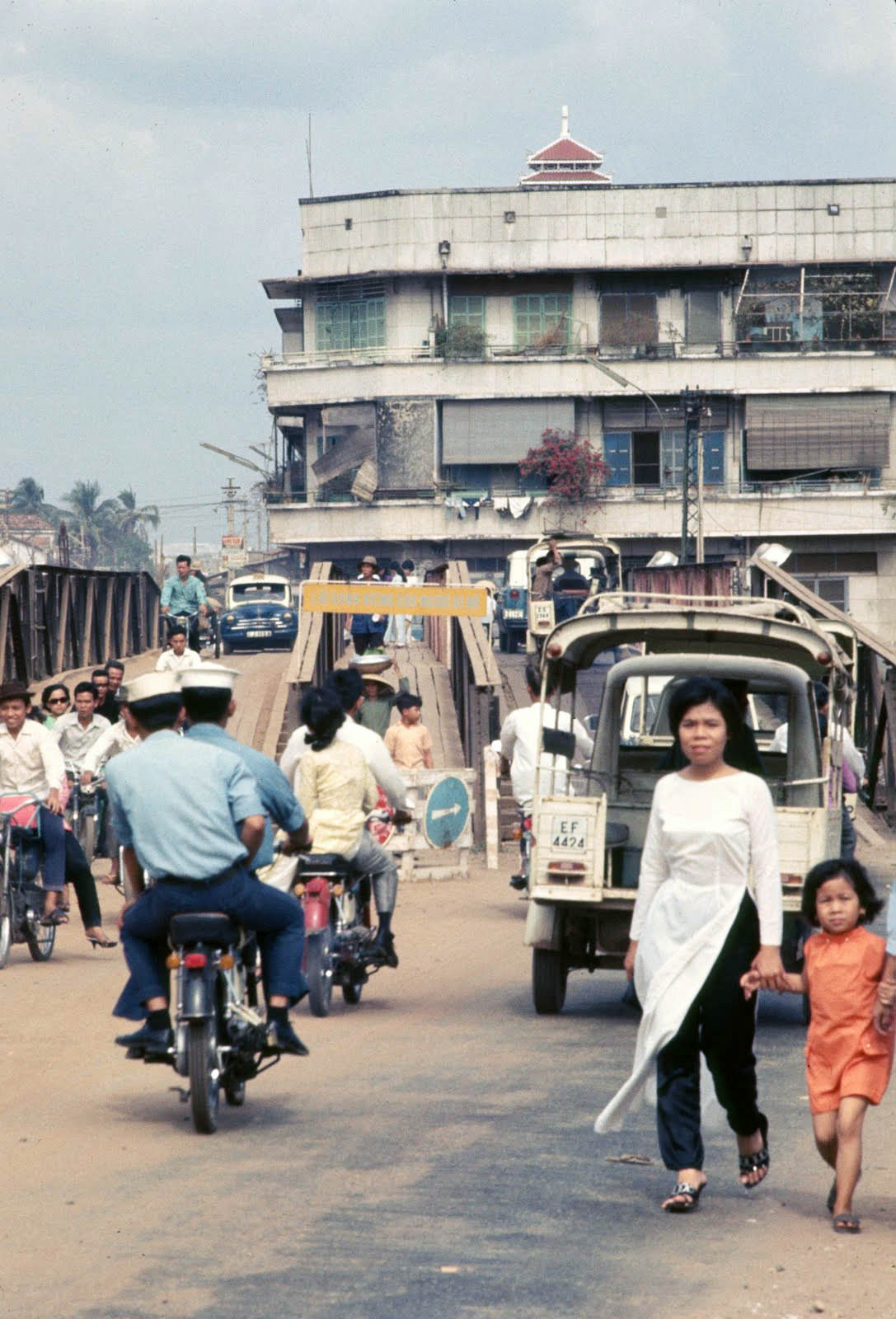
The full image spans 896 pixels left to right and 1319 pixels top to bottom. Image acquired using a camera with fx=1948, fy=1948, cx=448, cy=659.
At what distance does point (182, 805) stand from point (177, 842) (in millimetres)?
136

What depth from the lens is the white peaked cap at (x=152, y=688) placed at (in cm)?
733

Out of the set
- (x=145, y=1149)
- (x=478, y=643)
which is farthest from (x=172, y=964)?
(x=478, y=643)

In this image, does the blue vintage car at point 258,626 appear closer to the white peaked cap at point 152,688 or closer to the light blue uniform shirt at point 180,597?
the light blue uniform shirt at point 180,597

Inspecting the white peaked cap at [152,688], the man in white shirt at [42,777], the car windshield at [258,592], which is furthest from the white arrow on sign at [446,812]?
A: the car windshield at [258,592]

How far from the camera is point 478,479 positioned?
62.6m

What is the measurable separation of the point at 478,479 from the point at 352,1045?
53706mm

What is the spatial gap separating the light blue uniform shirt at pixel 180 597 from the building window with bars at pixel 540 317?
3761 centimetres

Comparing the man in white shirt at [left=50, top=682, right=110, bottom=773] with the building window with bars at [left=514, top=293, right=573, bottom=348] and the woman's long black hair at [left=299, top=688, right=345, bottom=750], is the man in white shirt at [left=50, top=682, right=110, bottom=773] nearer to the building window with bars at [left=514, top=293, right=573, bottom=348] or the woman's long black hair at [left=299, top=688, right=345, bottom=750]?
the woman's long black hair at [left=299, top=688, right=345, bottom=750]

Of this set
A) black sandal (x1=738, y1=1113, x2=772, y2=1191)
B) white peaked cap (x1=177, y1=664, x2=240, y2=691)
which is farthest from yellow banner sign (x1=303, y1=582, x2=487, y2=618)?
black sandal (x1=738, y1=1113, x2=772, y2=1191)

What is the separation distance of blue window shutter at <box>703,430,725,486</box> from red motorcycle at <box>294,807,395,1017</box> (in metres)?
53.2

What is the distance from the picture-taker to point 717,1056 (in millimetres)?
6219

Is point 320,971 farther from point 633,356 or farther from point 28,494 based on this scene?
point 28,494

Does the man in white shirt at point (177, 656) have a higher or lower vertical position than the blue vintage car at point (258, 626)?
lower

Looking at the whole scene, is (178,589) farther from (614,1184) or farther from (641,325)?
(641,325)
